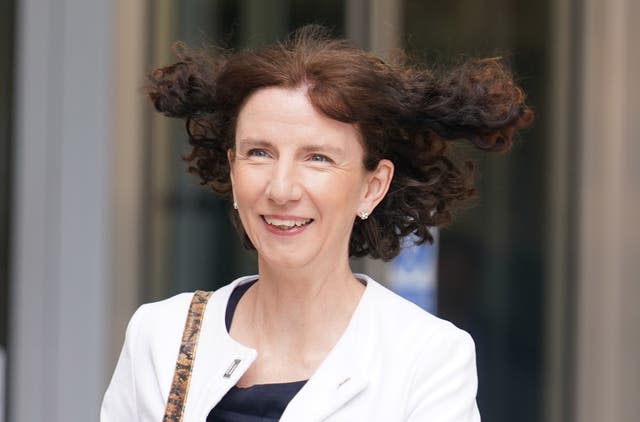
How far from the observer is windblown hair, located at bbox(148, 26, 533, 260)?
1.78 m

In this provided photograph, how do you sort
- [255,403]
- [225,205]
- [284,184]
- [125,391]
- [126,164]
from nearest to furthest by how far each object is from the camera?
[284,184], [255,403], [125,391], [126,164], [225,205]

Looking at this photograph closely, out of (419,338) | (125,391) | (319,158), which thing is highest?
(319,158)

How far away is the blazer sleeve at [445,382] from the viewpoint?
1.74 meters

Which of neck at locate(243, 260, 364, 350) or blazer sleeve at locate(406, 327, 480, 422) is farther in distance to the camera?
neck at locate(243, 260, 364, 350)

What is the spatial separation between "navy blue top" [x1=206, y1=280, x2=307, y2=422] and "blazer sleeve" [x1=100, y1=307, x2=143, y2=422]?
167 millimetres

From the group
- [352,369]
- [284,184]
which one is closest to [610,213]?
[352,369]

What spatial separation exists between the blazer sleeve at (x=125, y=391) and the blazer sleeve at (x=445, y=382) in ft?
Answer: 1.59

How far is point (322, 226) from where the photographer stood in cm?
177

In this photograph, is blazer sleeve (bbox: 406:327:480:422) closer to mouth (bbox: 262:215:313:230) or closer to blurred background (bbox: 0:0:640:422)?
mouth (bbox: 262:215:313:230)

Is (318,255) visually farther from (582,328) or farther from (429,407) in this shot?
(582,328)

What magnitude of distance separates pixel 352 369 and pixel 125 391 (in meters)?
0.41

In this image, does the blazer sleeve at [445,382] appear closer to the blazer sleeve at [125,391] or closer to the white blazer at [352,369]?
the white blazer at [352,369]

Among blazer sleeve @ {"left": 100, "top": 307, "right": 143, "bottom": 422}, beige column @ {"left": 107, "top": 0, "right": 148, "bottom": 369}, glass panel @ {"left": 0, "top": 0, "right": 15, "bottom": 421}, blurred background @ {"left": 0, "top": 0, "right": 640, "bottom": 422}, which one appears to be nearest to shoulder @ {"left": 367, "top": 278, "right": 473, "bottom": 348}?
blazer sleeve @ {"left": 100, "top": 307, "right": 143, "bottom": 422}

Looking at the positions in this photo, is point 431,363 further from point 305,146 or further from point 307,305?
point 305,146
